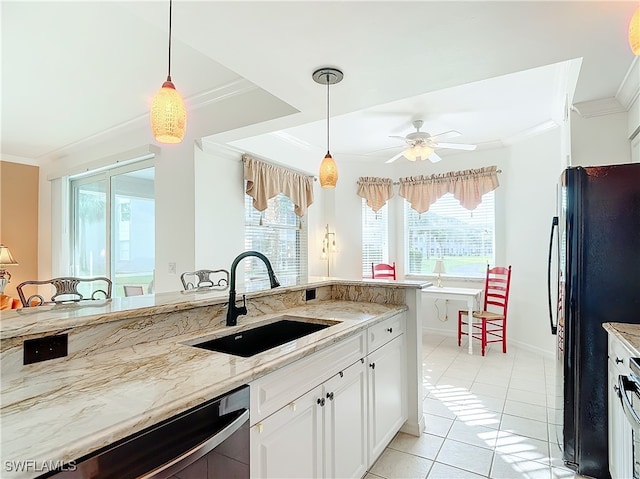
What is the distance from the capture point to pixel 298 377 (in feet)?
4.72

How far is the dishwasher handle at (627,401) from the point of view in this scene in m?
1.36

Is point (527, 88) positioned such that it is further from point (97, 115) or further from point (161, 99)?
point (97, 115)

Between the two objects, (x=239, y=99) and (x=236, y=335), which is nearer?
(x=236, y=335)

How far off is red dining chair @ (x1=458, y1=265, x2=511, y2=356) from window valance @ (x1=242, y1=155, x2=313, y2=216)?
2.74m

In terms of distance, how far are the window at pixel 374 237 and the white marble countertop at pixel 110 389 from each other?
13.3ft

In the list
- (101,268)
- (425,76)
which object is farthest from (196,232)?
(425,76)

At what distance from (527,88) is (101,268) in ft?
18.1

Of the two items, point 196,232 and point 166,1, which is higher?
point 166,1

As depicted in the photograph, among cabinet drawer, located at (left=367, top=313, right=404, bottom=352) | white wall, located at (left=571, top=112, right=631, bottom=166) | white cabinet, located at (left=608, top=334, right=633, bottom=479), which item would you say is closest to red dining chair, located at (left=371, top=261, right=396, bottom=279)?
cabinet drawer, located at (left=367, top=313, right=404, bottom=352)

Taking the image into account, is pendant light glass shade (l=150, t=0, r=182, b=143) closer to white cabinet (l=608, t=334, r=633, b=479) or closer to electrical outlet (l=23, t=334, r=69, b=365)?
electrical outlet (l=23, t=334, r=69, b=365)

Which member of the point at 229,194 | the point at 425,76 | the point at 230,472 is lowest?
the point at 230,472

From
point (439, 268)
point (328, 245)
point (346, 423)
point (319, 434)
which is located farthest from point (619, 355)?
point (328, 245)

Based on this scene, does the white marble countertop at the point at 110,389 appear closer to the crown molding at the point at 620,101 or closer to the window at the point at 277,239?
the crown molding at the point at 620,101

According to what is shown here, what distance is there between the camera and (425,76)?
232cm
